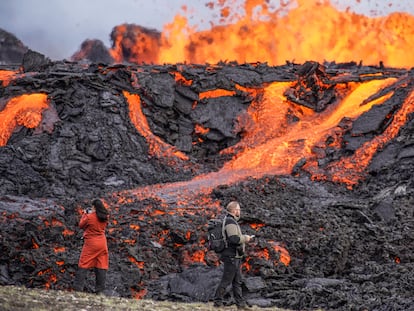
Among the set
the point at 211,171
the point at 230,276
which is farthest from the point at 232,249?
→ the point at 211,171

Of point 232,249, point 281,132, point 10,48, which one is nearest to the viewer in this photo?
point 232,249

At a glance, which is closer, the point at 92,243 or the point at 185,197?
the point at 92,243

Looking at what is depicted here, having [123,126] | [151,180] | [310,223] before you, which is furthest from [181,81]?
[310,223]

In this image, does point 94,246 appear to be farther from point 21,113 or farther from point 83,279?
point 21,113

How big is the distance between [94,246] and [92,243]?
7 cm

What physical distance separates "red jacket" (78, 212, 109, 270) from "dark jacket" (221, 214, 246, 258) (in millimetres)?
2563

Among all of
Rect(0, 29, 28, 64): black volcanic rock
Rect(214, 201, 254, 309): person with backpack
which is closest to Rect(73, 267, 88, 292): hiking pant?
Rect(214, 201, 254, 309): person with backpack

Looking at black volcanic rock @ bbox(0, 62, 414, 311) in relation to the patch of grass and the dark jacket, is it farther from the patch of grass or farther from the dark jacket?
the patch of grass

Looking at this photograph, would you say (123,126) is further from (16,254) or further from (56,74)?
(16,254)

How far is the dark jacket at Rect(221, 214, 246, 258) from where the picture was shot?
11.2 m

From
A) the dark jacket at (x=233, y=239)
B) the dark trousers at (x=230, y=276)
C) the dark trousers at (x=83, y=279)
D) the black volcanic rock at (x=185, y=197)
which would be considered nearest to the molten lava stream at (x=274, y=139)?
the black volcanic rock at (x=185, y=197)

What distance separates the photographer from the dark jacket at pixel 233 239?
11.2 m

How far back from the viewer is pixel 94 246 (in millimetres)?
12203

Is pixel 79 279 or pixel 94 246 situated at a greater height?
pixel 94 246
